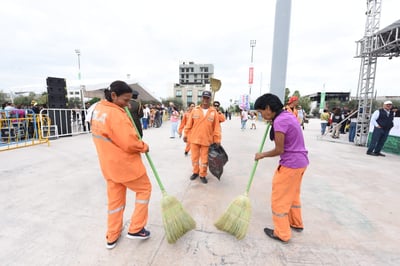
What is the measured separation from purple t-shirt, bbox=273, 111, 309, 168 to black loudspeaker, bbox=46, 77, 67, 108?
9.58 metres

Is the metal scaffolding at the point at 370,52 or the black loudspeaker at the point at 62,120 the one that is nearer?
the metal scaffolding at the point at 370,52

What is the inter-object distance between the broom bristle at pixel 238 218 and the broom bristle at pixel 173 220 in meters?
0.41

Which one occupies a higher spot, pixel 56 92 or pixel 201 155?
pixel 56 92

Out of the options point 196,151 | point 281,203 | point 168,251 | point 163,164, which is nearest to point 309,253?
point 281,203

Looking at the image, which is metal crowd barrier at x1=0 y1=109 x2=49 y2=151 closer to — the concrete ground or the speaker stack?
the speaker stack

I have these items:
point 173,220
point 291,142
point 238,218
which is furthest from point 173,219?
point 291,142

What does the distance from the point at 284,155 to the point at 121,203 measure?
5.32 ft

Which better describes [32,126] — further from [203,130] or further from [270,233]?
[270,233]

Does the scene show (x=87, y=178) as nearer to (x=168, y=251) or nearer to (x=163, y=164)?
(x=163, y=164)

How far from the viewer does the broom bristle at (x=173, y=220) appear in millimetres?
1867

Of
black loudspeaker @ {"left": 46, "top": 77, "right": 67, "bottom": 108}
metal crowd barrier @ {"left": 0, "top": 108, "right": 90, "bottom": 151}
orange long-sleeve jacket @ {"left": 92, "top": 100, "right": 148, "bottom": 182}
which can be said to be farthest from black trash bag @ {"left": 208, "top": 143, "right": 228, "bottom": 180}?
black loudspeaker @ {"left": 46, "top": 77, "right": 67, "bottom": 108}

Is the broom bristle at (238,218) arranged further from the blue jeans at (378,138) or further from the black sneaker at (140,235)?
the blue jeans at (378,138)

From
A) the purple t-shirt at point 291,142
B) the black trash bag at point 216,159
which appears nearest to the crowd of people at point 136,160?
the purple t-shirt at point 291,142

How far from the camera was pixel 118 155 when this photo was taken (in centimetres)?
164
